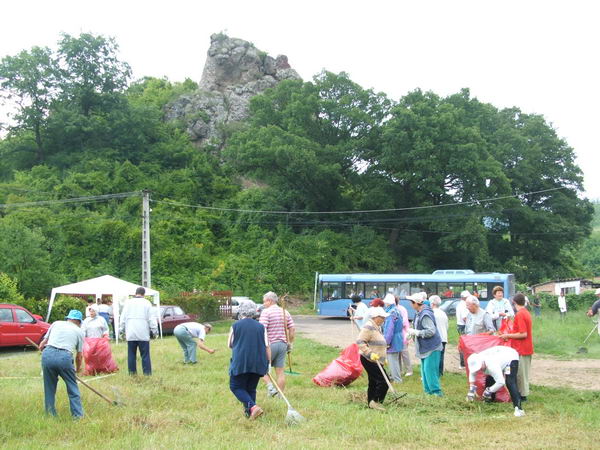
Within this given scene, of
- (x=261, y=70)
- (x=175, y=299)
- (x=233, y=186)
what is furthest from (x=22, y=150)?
(x=175, y=299)

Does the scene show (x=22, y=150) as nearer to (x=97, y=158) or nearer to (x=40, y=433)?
(x=97, y=158)

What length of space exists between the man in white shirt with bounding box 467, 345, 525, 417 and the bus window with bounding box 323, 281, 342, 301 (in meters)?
26.7

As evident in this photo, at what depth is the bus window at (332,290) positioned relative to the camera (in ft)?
117

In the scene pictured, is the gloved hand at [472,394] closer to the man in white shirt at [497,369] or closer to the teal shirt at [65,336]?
the man in white shirt at [497,369]

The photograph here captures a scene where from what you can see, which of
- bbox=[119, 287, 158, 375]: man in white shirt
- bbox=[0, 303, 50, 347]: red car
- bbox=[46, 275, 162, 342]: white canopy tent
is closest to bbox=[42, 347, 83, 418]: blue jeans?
bbox=[119, 287, 158, 375]: man in white shirt

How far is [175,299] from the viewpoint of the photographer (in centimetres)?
2875

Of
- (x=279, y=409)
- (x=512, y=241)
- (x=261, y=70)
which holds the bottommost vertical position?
(x=279, y=409)

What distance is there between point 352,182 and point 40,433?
135ft

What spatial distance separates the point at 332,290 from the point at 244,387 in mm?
28254

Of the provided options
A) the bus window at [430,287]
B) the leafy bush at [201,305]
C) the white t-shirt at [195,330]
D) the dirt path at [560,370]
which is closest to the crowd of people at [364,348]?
the dirt path at [560,370]

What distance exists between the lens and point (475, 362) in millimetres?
8875

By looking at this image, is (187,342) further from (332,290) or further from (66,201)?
(66,201)

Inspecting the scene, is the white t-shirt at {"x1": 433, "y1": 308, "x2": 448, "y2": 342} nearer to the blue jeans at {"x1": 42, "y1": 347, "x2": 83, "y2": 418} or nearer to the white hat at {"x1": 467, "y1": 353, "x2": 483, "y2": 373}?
the white hat at {"x1": 467, "y1": 353, "x2": 483, "y2": 373}

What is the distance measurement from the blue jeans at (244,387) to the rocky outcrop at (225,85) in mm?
49080
